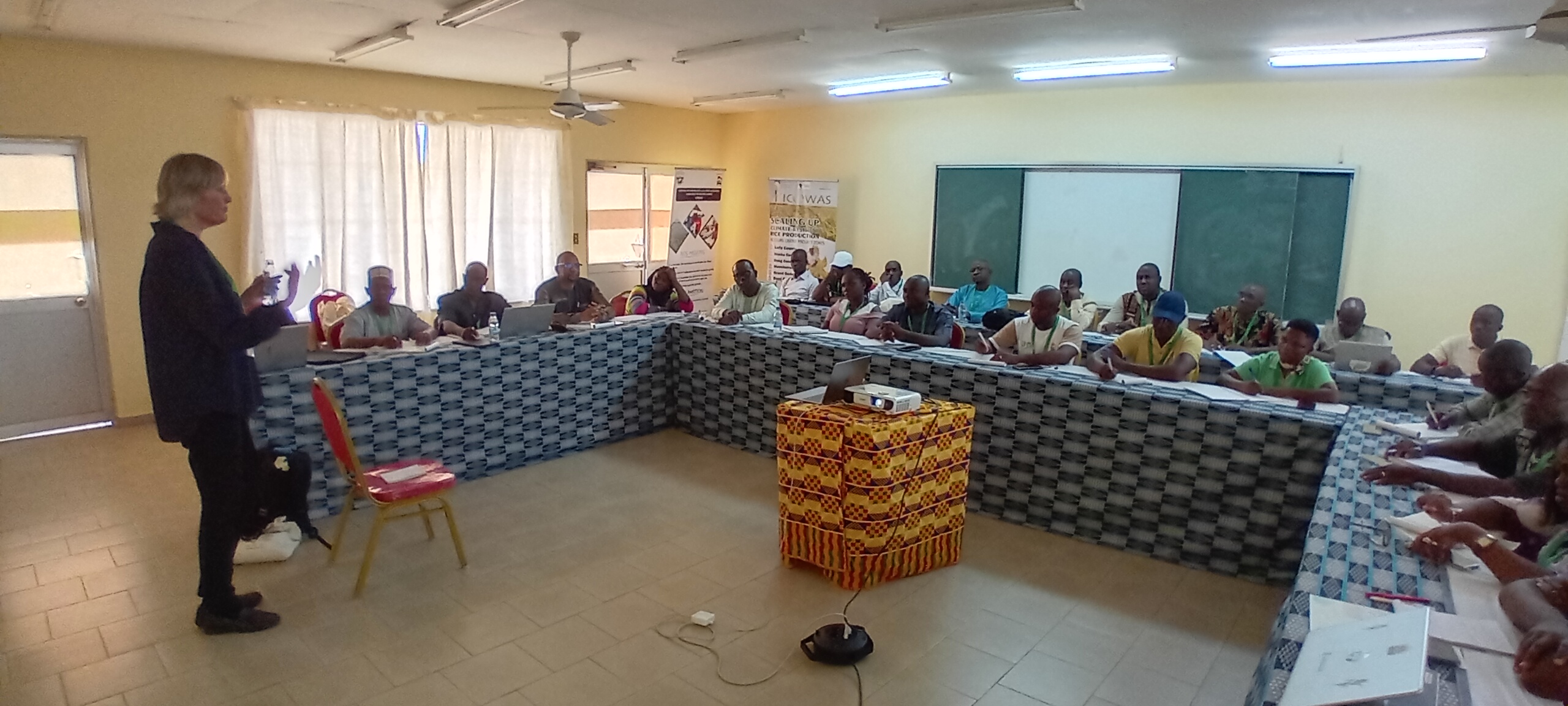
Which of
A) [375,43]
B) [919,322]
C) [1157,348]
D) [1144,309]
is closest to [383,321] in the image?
[375,43]

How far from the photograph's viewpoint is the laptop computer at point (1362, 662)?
1286 millimetres

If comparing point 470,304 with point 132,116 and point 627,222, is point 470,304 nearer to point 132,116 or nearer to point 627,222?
point 132,116

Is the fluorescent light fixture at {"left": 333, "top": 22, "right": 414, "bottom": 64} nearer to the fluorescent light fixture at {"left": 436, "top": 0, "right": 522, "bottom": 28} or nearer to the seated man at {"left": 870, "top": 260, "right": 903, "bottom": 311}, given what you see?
the fluorescent light fixture at {"left": 436, "top": 0, "right": 522, "bottom": 28}

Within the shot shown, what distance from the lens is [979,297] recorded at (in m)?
7.58

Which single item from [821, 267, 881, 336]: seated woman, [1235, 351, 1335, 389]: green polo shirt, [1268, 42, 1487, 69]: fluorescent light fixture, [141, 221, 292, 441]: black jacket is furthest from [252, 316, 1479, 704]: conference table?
[1268, 42, 1487, 69]: fluorescent light fixture

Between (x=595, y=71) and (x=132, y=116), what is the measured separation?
3.17 meters

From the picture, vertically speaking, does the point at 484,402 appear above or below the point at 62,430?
above

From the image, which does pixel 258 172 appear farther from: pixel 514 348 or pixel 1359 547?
pixel 1359 547

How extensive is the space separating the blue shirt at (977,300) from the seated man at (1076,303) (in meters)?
0.60

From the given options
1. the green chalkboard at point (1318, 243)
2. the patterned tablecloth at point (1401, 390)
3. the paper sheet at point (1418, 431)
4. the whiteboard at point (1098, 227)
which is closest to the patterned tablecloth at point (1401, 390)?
the patterned tablecloth at point (1401, 390)

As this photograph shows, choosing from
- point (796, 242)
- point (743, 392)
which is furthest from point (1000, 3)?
point (796, 242)

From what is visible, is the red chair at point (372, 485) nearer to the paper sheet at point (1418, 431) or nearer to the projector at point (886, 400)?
the projector at point (886, 400)

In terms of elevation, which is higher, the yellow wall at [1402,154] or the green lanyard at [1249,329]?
the yellow wall at [1402,154]

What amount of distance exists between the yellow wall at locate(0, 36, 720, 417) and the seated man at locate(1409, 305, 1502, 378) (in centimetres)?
758
